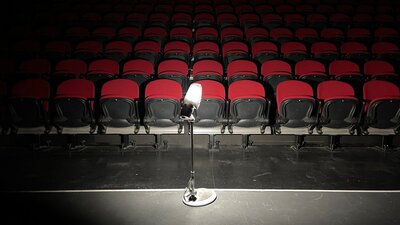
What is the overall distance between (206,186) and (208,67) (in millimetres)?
1757

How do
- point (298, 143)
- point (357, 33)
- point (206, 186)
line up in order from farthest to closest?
point (357, 33) → point (298, 143) → point (206, 186)

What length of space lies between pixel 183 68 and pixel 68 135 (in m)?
1.47

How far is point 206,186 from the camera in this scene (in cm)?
239

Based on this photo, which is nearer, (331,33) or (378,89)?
(378,89)

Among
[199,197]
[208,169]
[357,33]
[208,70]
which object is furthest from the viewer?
[357,33]

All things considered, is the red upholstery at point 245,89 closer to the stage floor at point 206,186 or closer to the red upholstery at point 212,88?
the red upholstery at point 212,88

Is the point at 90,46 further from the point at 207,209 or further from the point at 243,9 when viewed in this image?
the point at 207,209

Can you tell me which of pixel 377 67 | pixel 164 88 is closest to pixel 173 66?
pixel 164 88

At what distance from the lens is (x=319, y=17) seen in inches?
215

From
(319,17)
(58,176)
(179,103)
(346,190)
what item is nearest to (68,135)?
(58,176)

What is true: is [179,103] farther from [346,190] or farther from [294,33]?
[294,33]

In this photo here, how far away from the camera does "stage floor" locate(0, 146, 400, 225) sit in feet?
6.38

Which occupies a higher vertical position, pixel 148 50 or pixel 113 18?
pixel 113 18

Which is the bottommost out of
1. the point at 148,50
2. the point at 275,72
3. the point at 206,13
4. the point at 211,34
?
the point at 275,72
